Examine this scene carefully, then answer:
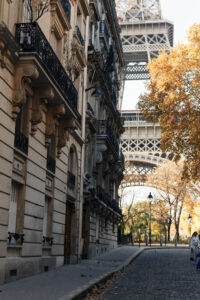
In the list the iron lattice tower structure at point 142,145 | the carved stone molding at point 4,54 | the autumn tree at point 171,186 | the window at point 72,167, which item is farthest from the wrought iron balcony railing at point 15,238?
the iron lattice tower structure at point 142,145

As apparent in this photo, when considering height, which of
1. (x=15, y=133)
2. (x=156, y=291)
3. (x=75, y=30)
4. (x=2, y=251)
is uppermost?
(x=75, y=30)

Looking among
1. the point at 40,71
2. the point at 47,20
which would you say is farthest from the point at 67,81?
the point at 40,71

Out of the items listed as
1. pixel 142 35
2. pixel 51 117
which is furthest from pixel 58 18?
pixel 142 35

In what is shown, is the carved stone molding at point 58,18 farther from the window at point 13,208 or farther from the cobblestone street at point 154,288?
the cobblestone street at point 154,288

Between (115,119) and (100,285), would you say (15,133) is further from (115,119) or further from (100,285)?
(115,119)

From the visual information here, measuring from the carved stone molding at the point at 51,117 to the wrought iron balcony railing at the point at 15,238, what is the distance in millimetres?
3801

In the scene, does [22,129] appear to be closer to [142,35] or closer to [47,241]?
[47,241]

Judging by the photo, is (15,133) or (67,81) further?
(67,81)

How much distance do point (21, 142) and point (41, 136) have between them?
2.06 metres

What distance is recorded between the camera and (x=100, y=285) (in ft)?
40.2

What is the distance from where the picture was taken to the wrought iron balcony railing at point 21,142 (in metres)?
13.1

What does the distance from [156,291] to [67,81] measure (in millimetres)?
8839

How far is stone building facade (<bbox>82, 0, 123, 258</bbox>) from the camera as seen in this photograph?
83.9 feet

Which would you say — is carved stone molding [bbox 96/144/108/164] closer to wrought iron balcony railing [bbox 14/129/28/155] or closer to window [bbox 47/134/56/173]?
window [bbox 47/134/56/173]
